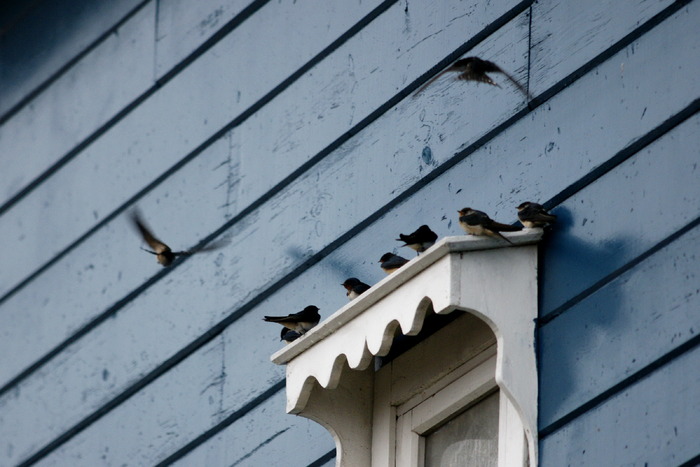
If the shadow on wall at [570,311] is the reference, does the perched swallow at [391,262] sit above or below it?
above

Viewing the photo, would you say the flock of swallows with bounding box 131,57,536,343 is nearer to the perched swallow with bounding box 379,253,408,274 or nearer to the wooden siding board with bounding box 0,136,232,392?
the perched swallow with bounding box 379,253,408,274

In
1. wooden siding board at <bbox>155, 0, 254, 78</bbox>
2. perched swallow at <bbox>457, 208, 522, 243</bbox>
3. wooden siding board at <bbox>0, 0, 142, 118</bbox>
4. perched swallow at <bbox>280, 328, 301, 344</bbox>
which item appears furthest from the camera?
wooden siding board at <bbox>0, 0, 142, 118</bbox>

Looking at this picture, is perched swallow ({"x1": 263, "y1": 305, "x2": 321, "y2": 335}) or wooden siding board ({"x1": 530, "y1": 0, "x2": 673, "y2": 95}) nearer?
wooden siding board ({"x1": 530, "y1": 0, "x2": 673, "y2": 95})

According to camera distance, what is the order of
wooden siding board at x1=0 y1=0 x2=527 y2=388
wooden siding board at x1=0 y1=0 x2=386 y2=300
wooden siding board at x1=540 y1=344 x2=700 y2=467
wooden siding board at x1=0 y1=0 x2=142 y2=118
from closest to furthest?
wooden siding board at x1=540 y1=344 x2=700 y2=467 < wooden siding board at x1=0 y1=0 x2=527 y2=388 < wooden siding board at x1=0 y1=0 x2=386 y2=300 < wooden siding board at x1=0 y1=0 x2=142 y2=118

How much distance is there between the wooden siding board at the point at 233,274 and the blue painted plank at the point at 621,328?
60 centimetres

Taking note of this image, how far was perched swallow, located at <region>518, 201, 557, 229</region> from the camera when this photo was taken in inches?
127

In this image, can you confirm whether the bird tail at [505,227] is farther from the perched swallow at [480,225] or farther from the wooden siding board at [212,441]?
the wooden siding board at [212,441]

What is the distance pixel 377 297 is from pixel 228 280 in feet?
2.54

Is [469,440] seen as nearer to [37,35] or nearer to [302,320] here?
[302,320]

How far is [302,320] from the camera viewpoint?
369 centimetres

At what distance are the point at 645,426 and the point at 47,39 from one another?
2701 millimetres

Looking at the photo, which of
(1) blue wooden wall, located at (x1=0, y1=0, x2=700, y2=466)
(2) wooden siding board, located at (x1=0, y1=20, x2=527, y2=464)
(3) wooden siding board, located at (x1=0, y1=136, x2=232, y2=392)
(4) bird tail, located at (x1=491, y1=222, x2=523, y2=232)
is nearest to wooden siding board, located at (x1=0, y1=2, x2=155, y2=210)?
(1) blue wooden wall, located at (x1=0, y1=0, x2=700, y2=466)

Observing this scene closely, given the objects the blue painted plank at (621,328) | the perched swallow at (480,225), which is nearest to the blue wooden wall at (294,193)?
the blue painted plank at (621,328)

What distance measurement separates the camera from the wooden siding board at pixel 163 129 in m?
4.19
